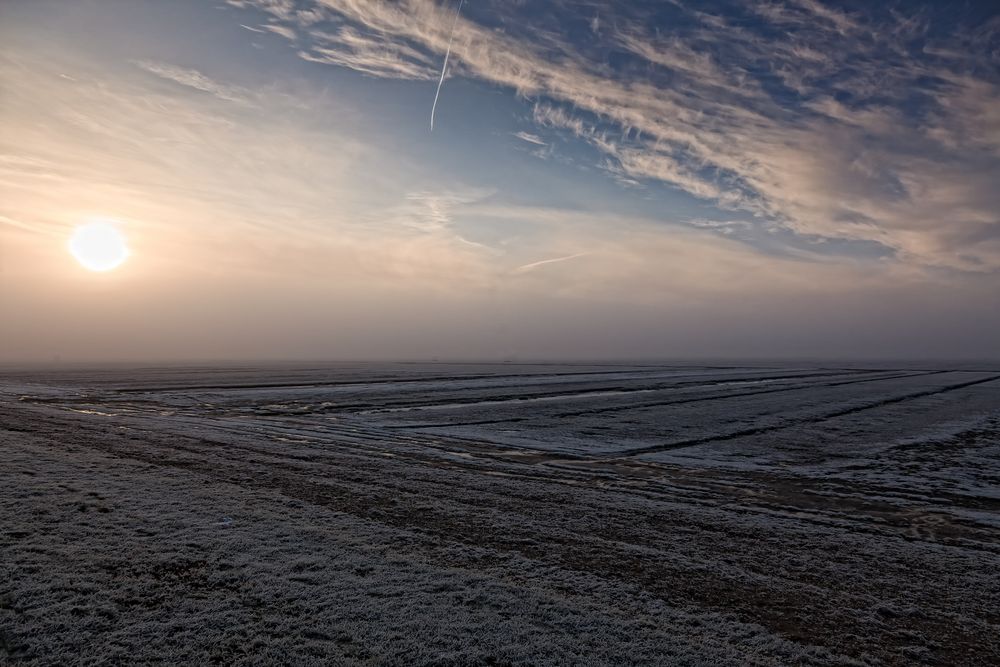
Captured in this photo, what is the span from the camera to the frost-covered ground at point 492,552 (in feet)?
14.4

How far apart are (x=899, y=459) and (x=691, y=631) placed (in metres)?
11.4

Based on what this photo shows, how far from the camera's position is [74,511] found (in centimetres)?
755

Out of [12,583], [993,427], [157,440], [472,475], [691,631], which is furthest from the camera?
[993,427]

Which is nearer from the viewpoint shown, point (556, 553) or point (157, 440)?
point (556, 553)

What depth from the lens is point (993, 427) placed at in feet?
61.2

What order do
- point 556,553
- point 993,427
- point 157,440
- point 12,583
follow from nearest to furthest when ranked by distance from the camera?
point 12,583
point 556,553
point 157,440
point 993,427

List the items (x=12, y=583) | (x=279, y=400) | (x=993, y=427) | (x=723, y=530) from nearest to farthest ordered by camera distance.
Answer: (x=12, y=583) → (x=723, y=530) → (x=993, y=427) → (x=279, y=400)

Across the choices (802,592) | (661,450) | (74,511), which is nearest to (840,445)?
(661,450)

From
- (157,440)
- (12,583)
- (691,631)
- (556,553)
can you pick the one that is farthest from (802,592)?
(157,440)

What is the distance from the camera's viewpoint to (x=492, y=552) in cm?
630

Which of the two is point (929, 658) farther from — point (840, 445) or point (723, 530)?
point (840, 445)

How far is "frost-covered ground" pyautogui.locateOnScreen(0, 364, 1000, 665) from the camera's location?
4.39 meters

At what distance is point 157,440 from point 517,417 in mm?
11599

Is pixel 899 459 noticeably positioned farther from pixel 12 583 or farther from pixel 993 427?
pixel 12 583
